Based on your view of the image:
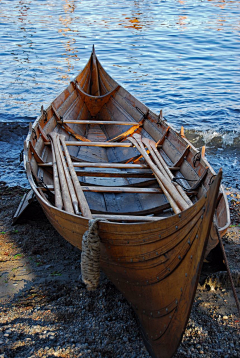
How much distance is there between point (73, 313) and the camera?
12.8 ft

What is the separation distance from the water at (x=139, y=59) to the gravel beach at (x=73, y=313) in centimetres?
298

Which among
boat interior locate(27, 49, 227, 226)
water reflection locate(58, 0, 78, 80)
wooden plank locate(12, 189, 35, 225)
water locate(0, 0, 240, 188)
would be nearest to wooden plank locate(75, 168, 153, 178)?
boat interior locate(27, 49, 227, 226)

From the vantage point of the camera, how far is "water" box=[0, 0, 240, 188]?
10.5 metres

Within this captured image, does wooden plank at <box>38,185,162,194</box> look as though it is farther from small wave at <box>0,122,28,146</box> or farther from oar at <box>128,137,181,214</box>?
small wave at <box>0,122,28,146</box>

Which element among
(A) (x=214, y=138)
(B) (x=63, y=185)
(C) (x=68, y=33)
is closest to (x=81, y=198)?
(B) (x=63, y=185)

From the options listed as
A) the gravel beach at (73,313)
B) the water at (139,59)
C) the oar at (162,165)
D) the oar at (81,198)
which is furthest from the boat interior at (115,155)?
the water at (139,59)

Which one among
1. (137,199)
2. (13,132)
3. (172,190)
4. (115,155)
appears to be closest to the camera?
(172,190)

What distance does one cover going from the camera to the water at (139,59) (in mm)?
10453

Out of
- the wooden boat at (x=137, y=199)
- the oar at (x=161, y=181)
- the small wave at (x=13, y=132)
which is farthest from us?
the small wave at (x=13, y=132)

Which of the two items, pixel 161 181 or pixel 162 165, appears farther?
pixel 162 165

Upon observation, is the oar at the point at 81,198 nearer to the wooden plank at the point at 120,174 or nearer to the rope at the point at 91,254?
the wooden plank at the point at 120,174

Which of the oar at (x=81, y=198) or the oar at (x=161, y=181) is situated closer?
the oar at (x=81, y=198)

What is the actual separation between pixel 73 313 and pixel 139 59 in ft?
53.9

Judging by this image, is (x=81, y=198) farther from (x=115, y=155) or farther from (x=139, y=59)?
(x=139, y=59)
